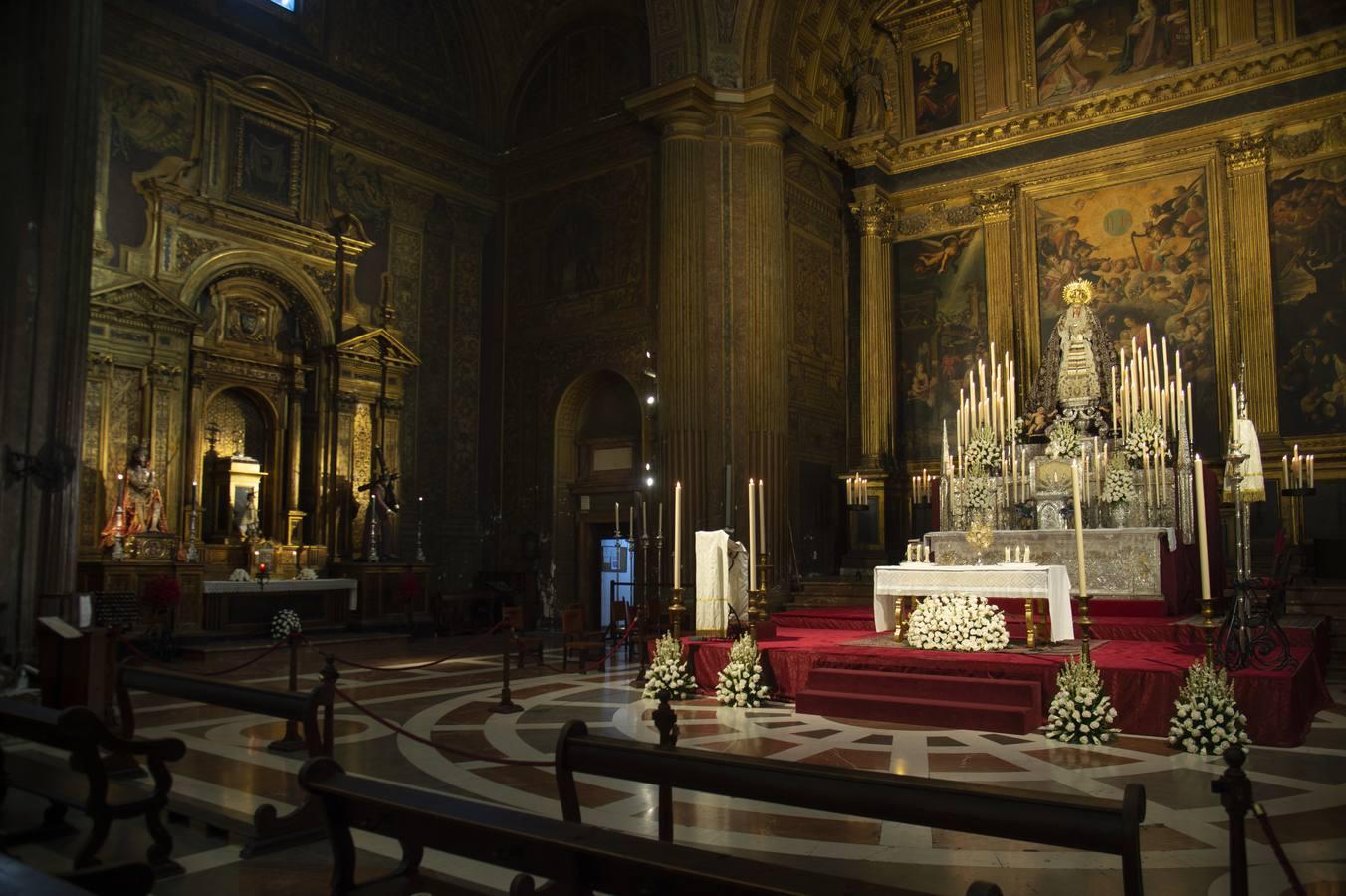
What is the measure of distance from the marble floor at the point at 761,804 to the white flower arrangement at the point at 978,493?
188 inches

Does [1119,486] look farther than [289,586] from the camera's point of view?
No

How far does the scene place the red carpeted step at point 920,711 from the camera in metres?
8.03

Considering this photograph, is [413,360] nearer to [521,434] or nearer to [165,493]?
[521,434]


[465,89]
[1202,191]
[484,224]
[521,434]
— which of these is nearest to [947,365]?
[1202,191]

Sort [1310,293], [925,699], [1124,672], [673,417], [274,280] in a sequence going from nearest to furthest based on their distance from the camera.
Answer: [1124,672], [925,699], [1310,293], [673,417], [274,280]

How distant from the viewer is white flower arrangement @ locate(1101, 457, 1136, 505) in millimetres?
12641

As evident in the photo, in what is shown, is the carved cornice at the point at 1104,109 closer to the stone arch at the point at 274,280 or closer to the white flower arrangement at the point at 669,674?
the stone arch at the point at 274,280

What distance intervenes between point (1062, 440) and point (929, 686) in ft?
19.5

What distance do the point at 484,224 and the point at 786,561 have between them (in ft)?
30.6

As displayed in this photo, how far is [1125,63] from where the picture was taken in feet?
53.5

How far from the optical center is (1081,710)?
24.8ft

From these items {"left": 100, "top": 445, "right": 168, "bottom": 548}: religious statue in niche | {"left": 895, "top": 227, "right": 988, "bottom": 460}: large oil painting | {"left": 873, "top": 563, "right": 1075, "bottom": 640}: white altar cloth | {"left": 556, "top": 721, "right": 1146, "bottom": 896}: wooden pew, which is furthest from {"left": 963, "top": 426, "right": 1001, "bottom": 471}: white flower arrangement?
{"left": 100, "top": 445, "right": 168, "bottom": 548}: religious statue in niche

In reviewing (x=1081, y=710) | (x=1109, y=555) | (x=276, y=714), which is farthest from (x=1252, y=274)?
(x=276, y=714)

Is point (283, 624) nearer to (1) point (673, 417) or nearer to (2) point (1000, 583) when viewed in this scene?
(1) point (673, 417)
